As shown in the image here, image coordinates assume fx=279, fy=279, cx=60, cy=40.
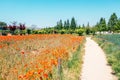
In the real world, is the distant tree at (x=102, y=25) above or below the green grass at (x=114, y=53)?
above

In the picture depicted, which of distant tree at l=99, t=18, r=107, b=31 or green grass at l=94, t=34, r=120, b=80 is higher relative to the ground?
distant tree at l=99, t=18, r=107, b=31

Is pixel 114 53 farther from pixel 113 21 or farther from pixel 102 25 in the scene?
pixel 102 25

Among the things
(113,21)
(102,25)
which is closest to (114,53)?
(113,21)

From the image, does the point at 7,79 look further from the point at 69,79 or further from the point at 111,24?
the point at 111,24

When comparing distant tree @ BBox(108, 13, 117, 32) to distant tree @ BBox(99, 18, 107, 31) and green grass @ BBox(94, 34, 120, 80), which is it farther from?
green grass @ BBox(94, 34, 120, 80)

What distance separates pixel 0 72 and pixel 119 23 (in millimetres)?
85388

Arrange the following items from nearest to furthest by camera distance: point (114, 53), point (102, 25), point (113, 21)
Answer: point (114, 53)
point (113, 21)
point (102, 25)

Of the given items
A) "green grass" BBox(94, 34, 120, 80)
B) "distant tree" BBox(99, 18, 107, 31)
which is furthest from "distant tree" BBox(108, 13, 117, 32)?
"green grass" BBox(94, 34, 120, 80)

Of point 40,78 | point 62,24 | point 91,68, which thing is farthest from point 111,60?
point 62,24

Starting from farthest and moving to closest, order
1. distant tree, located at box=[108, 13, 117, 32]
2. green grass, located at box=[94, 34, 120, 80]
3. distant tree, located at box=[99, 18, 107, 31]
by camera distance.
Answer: distant tree, located at box=[99, 18, 107, 31] → distant tree, located at box=[108, 13, 117, 32] → green grass, located at box=[94, 34, 120, 80]

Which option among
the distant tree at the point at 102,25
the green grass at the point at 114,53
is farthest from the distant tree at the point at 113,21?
the green grass at the point at 114,53

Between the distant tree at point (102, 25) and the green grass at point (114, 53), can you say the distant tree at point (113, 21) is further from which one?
the green grass at point (114, 53)

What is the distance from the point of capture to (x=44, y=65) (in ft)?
27.4

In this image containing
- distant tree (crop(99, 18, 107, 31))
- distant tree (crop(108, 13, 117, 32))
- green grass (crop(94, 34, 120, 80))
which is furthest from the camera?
distant tree (crop(99, 18, 107, 31))
